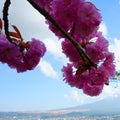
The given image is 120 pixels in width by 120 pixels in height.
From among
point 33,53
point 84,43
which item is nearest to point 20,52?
point 33,53

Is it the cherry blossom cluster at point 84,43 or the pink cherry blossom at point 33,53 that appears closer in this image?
the cherry blossom cluster at point 84,43

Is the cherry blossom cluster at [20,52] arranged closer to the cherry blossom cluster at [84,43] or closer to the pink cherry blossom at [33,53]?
the pink cherry blossom at [33,53]

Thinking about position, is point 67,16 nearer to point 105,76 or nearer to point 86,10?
point 86,10

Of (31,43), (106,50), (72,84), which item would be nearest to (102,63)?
(106,50)

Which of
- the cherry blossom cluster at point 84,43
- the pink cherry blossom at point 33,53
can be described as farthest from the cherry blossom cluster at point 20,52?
the cherry blossom cluster at point 84,43

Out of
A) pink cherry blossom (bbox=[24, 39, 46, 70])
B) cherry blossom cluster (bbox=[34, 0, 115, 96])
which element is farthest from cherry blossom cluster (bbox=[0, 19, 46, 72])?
cherry blossom cluster (bbox=[34, 0, 115, 96])

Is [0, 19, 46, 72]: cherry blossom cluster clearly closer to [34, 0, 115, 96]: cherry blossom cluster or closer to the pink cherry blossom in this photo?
the pink cherry blossom
